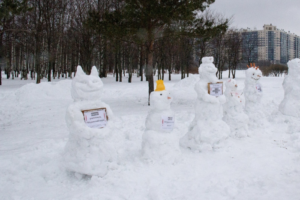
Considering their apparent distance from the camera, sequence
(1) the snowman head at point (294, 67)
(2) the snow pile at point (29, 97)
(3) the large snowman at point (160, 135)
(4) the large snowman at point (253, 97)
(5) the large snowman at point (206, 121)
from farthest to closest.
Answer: (2) the snow pile at point (29, 97)
(1) the snowman head at point (294, 67)
(4) the large snowman at point (253, 97)
(5) the large snowman at point (206, 121)
(3) the large snowman at point (160, 135)

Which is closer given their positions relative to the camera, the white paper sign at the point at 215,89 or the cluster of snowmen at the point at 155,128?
the cluster of snowmen at the point at 155,128

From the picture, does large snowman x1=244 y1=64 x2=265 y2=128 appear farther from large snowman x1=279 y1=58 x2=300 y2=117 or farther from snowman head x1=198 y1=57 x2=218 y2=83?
snowman head x1=198 y1=57 x2=218 y2=83

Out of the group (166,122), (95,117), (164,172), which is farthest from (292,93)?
(95,117)

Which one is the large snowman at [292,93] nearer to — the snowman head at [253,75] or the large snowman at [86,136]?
the snowman head at [253,75]

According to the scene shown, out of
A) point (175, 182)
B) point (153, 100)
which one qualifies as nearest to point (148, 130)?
point (153, 100)

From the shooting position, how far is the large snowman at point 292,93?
27.7 ft

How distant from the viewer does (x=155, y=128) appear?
5.14 m

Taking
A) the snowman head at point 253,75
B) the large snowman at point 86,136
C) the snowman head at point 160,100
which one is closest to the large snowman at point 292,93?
the snowman head at point 253,75

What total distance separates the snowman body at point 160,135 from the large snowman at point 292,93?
5384 millimetres

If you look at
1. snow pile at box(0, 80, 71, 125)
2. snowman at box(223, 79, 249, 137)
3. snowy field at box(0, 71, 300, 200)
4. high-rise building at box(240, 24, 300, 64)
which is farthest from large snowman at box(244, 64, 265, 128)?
high-rise building at box(240, 24, 300, 64)

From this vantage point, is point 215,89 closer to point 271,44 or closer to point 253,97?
point 253,97

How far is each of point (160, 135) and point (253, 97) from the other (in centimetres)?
429

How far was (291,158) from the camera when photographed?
18.0 ft

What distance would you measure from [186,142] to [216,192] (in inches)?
83.0
